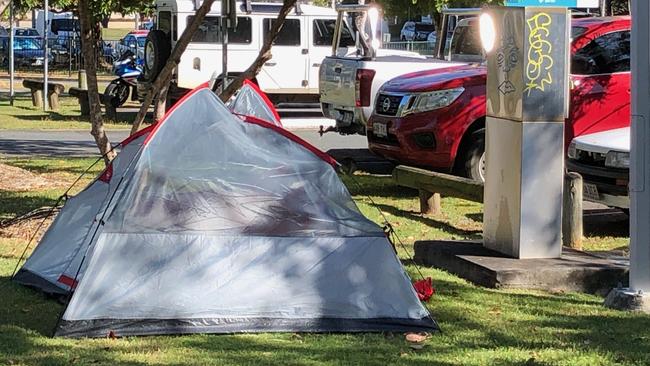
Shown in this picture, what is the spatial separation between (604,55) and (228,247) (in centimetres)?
654

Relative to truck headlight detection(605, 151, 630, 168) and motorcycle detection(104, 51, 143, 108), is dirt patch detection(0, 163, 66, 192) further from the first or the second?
motorcycle detection(104, 51, 143, 108)

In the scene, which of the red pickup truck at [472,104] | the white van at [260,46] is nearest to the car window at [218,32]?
the white van at [260,46]

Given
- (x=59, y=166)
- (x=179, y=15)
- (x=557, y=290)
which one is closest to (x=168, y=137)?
(x=557, y=290)

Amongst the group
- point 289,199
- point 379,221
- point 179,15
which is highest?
point 179,15

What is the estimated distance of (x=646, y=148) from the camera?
260 inches

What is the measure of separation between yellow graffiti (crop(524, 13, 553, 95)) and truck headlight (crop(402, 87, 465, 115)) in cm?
390

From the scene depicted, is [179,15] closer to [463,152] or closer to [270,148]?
[463,152]

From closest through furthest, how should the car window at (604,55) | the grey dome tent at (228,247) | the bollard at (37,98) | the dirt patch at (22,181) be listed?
the grey dome tent at (228,247), the car window at (604,55), the dirt patch at (22,181), the bollard at (37,98)

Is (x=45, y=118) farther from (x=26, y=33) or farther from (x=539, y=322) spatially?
(x=26, y=33)

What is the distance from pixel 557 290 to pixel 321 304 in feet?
6.41

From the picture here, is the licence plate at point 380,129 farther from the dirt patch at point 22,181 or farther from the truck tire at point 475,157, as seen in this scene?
the dirt patch at point 22,181

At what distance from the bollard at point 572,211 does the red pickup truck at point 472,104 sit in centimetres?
222

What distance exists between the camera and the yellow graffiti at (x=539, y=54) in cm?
759

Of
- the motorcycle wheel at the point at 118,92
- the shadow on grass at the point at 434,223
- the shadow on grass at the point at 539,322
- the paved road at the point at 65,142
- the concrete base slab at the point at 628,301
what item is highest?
the motorcycle wheel at the point at 118,92
